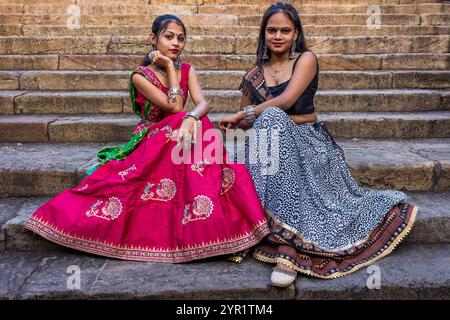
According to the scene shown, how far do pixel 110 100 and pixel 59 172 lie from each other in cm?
151

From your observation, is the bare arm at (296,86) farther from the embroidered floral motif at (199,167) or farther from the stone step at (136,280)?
the stone step at (136,280)

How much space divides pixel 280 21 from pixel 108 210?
5.34 feet

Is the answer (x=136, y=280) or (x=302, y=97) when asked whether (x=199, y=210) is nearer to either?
(x=136, y=280)

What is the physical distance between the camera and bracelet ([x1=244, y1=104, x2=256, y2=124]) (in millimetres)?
2732

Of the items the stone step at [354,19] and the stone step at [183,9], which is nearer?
the stone step at [354,19]

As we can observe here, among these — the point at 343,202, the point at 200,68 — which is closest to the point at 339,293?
the point at 343,202

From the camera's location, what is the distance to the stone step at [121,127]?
3.78m

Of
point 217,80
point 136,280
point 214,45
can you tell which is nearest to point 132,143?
point 136,280

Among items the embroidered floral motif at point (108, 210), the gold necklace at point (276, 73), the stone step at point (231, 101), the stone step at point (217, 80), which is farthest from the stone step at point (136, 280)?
the stone step at point (217, 80)

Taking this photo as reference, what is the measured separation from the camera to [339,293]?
211 cm

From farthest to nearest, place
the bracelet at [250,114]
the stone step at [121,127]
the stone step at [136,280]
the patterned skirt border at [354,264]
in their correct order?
the stone step at [121,127] < the bracelet at [250,114] < the patterned skirt border at [354,264] < the stone step at [136,280]

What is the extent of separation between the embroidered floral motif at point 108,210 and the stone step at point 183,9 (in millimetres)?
4796

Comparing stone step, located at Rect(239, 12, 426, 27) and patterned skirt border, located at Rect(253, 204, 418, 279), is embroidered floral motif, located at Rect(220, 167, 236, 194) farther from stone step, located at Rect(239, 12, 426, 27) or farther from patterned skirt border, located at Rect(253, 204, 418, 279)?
stone step, located at Rect(239, 12, 426, 27)
